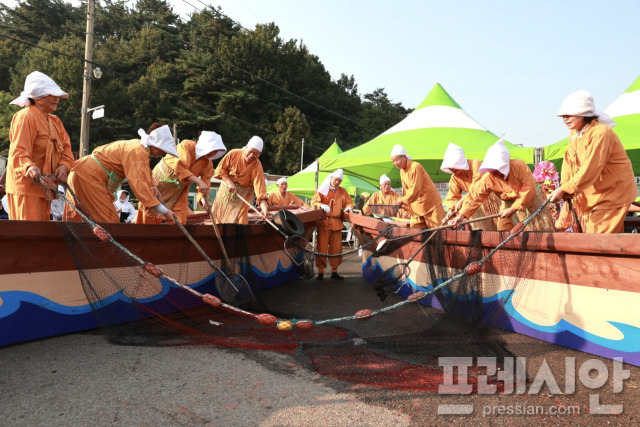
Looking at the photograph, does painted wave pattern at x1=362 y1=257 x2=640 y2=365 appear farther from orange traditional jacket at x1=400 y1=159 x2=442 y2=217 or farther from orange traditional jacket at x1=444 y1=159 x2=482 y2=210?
orange traditional jacket at x1=444 y1=159 x2=482 y2=210

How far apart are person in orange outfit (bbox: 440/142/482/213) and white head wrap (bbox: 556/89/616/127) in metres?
2.28

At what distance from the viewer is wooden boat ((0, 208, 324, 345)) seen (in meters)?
3.22

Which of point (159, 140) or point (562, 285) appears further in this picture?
point (159, 140)

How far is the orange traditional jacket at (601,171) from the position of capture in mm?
3512

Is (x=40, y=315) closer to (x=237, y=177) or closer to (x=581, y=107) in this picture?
(x=237, y=177)

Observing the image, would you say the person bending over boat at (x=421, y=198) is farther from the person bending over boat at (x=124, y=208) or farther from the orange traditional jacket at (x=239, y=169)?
the person bending over boat at (x=124, y=208)

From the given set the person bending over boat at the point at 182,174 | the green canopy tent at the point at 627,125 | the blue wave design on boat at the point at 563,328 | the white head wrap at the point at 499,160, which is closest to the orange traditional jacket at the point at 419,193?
the white head wrap at the point at 499,160

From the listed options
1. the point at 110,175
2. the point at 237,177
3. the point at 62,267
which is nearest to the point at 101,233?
the point at 62,267

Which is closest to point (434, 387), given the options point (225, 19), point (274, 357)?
point (274, 357)

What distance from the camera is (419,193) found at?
6680 millimetres

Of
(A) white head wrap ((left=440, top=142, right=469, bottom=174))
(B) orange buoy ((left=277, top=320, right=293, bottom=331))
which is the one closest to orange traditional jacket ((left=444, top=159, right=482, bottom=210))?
(A) white head wrap ((left=440, top=142, right=469, bottom=174))

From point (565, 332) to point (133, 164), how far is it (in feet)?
12.8

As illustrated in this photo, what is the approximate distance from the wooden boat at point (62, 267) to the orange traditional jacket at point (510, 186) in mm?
2686

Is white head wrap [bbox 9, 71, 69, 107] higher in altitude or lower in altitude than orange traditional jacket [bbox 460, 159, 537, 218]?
higher
